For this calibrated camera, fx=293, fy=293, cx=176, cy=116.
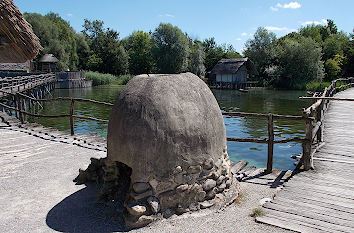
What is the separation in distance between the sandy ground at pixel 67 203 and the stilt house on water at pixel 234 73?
41703 mm

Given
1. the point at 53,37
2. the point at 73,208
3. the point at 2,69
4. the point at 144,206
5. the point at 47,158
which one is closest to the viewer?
the point at 144,206

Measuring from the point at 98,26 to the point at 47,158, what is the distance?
71.1 metres

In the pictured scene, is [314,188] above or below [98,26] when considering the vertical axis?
below

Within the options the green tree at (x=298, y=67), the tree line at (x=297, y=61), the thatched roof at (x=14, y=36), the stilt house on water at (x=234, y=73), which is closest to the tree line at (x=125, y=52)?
the stilt house on water at (x=234, y=73)

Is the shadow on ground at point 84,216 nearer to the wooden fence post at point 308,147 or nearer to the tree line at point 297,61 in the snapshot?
the wooden fence post at point 308,147

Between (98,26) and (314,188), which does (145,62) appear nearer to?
(98,26)

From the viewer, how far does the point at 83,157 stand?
7.18 m

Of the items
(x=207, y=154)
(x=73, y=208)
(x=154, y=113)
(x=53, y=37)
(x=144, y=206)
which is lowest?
(x=73, y=208)

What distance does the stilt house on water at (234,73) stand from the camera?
46.9 metres

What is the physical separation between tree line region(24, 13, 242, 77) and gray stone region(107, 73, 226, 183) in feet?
151

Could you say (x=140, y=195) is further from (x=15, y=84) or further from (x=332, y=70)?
(x=332, y=70)

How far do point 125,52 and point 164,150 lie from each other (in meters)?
56.5

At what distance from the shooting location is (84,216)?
435 centimetres

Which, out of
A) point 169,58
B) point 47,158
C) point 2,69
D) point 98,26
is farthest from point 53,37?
point 47,158
